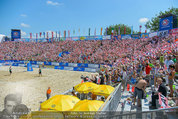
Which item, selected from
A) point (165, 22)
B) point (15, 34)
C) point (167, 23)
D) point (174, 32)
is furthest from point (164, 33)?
point (15, 34)

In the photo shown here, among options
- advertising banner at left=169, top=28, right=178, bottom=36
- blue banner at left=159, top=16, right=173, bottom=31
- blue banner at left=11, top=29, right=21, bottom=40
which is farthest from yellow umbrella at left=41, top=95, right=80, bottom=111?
blue banner at left=11, top=29, right=21, bottom=40

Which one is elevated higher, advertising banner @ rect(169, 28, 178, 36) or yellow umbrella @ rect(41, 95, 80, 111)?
advertising banner @ rect(169, 28, 178, 36)

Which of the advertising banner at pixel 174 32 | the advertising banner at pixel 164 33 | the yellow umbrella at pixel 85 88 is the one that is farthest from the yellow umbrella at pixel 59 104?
the advertising banner at pixel 164 33

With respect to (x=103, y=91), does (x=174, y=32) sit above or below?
above

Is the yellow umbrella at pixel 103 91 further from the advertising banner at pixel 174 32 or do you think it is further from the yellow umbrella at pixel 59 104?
the advertising banner at pixel 174 32

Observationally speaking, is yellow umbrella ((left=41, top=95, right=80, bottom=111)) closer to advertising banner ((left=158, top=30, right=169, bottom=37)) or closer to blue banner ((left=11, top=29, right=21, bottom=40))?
advertising banner ((left=158, top=30, right=169, bottom=37))

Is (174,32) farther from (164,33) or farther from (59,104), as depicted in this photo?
(59,104)

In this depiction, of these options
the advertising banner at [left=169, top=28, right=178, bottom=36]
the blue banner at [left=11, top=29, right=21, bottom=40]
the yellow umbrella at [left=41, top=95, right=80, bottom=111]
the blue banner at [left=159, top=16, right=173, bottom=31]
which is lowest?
the yellow umbrella at [left=41, top=95, right=80, bottom=111]

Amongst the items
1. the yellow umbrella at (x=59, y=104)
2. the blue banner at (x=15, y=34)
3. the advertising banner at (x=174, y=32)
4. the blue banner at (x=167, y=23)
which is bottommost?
the yellow umbrella at (x=59, y=104)

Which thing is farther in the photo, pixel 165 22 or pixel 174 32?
pixel 165 22

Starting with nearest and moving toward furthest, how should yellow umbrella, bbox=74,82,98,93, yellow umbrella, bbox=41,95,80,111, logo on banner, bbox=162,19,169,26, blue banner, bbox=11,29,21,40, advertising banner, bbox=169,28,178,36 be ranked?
yellow umbrella, bbox=41,95,80,111 < yellow umbrella, bbox=74,82,98,93 < advertising banner, bbox=169,28,178,36 < logo on banner, bbox=162,19,169,26 < blue banner, bbox=11,29,21,40

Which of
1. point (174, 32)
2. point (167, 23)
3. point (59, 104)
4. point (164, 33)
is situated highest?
point (167, 23)

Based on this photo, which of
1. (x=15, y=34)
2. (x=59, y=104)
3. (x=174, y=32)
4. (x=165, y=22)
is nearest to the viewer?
(x=59, y=104)

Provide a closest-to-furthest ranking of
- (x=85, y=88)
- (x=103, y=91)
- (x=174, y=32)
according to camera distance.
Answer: (x=103, y=91)
(x=85, y=88)
(x=174, y=32)
